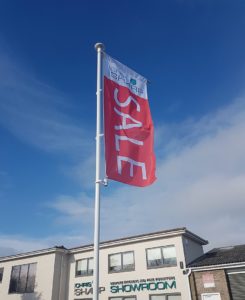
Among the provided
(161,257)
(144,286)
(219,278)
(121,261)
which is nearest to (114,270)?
(121,261)

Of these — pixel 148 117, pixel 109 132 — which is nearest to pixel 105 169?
pixel 109 132

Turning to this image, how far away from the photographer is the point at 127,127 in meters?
8.40

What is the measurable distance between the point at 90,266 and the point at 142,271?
518cm

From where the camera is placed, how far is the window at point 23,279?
26177mm

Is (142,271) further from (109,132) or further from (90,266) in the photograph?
(109,132)

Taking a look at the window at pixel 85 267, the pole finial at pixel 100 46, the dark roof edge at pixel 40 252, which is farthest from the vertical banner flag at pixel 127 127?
the dark roof edge at pixel 40 252

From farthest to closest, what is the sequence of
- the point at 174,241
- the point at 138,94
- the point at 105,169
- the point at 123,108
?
the point at 174,241 → the point at 138,94 → the point at 123,108 → the point at 105,169

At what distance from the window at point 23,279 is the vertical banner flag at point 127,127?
22.1 meters

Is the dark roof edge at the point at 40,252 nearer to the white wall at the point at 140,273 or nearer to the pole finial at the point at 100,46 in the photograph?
the white wall at the point at 140,273

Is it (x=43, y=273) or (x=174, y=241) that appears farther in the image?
(x=43, y=273)

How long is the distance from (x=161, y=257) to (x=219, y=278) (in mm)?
4127

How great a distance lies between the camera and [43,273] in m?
25.7

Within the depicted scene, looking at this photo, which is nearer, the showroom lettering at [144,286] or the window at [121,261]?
the showroom lettering at [144,286]

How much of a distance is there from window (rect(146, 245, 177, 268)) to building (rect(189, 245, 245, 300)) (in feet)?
4.62
